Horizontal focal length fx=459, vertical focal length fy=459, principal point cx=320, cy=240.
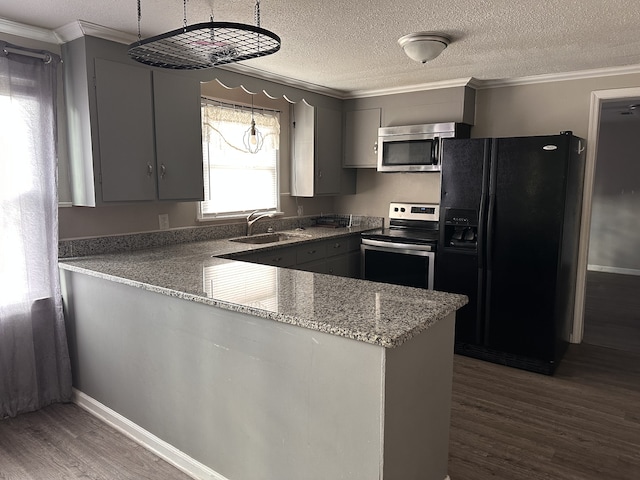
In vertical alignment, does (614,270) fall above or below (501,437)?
above

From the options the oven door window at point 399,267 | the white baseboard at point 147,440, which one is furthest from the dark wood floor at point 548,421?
the white baseboard at point 147,440

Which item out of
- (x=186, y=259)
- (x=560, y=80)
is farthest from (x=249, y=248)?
(x=560, y=80)

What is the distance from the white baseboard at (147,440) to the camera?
221 centimetres

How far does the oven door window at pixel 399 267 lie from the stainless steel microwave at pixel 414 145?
812 mm

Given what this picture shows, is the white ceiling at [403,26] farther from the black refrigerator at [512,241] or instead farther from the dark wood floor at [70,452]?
the dark wood floor at [70,452]

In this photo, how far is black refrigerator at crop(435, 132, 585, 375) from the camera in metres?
3.25

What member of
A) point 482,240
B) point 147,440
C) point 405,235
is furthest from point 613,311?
point 147,440

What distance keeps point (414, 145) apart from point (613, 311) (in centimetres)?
291

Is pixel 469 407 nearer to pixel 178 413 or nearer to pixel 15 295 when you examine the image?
pixel 178 413

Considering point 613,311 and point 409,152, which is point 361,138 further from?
point 613,311

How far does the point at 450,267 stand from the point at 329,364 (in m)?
2.31

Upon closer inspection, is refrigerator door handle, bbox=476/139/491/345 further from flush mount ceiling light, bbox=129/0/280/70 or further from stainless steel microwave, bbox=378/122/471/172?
flush mount ceiling light, bbox=129/0/280/70

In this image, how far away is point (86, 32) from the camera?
2.63 meters

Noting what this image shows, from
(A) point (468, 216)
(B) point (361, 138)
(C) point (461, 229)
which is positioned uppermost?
(B) point (361, 138)
